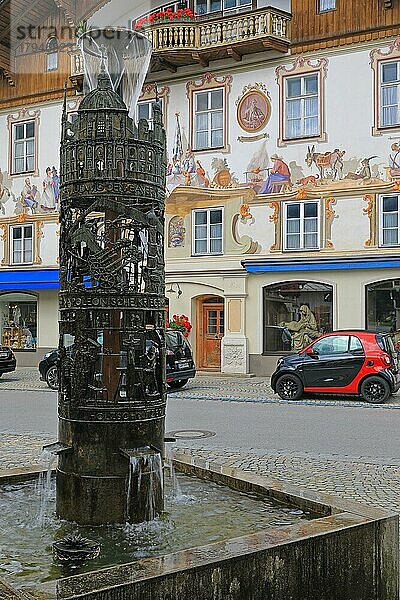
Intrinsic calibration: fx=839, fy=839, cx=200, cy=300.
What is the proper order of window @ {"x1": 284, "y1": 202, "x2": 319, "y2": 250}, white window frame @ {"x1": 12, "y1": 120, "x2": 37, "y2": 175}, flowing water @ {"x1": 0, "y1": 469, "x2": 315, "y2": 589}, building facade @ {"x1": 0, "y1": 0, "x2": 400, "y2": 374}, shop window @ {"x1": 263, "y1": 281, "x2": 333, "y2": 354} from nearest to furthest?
flowing water @ {"x1": 0, "y1": 469, "x2": 315, "y2": 589} < building facade @ {"x1": 0, "y1": 0, "x2": 400, "y2": 374} < window @ {"x1": 284, "y1": 202, "x2": 319, "y2": 250} < shop window @ {"x1": 263, "y1": 281, "x2": 333, "y2": 354} < white window frame @ {"x1": 12, "y1": 120, "x2": 37, "y2": 175}

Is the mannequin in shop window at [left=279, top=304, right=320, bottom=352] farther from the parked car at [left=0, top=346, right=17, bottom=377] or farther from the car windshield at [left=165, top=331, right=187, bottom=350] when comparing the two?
the parked car at [left=0, top=346, right=17, bottom=377]

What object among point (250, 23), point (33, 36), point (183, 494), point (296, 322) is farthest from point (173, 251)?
point (183, 494)

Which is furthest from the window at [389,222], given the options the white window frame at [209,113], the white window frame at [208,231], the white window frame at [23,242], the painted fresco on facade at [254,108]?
the white window frame at [23,242]

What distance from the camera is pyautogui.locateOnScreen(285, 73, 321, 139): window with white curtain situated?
26281 millimetres

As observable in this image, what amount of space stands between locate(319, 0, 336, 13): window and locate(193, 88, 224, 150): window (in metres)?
4.10

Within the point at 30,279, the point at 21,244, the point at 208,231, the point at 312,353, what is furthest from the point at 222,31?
the point at 312,353

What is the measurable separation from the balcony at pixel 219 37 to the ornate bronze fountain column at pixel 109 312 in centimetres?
2091

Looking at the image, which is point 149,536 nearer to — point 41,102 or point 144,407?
point 144,407

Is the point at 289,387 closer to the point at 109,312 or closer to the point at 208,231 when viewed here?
the point at 208,231

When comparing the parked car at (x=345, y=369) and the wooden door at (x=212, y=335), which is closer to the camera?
the parked car at (x=345, y=369)

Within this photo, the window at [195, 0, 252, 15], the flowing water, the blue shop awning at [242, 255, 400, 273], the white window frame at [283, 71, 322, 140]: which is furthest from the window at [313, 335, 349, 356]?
the flowing water

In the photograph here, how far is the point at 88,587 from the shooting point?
4145 mm

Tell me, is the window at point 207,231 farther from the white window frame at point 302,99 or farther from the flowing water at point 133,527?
the flowing water at point 133,527

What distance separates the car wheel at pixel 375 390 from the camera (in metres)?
19.5
